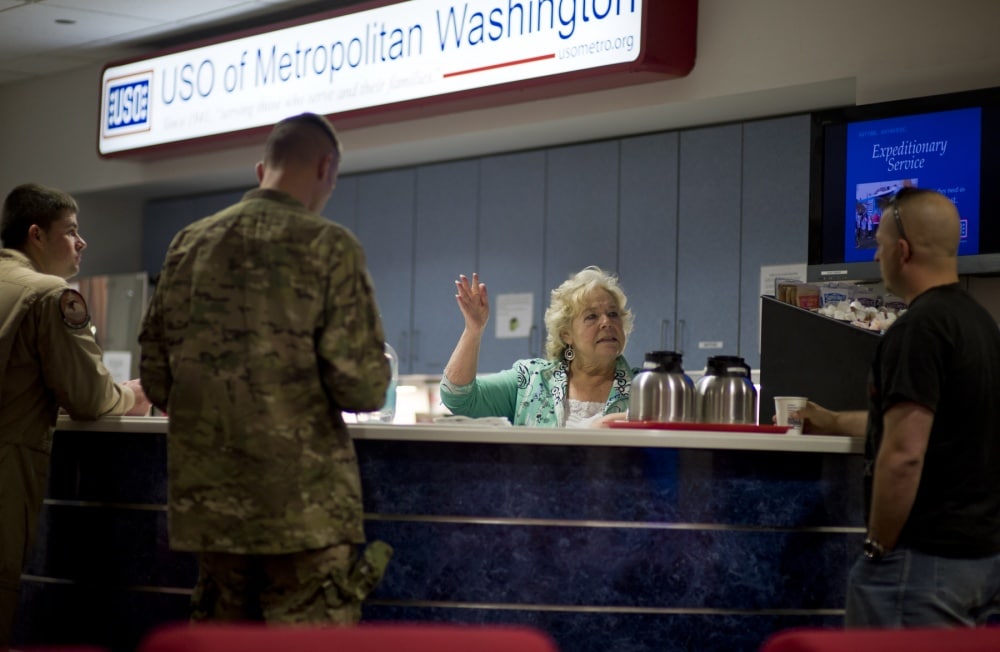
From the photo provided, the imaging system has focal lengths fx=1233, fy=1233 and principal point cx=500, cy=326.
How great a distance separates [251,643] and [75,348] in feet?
7.47

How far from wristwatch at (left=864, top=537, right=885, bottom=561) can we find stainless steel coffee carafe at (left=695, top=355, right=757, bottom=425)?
0.77 meters

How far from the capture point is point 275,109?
240 inches

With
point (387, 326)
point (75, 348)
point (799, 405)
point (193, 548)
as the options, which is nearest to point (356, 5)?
point (387, 326)

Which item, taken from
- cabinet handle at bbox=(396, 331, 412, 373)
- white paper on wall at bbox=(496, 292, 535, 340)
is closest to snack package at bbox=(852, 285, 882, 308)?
white paper on wall at bbox=(496, 292, 535, 340)

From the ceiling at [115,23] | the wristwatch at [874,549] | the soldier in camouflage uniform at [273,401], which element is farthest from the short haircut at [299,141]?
the ceiling at [115,23]

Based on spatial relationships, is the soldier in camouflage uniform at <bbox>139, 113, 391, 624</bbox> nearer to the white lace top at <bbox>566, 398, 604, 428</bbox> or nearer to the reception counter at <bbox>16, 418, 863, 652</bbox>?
the reception counter at <bbox>16, 418, 863, 652</bbox>

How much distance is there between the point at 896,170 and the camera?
14.6 ft

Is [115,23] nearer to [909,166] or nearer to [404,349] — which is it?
[404,349]

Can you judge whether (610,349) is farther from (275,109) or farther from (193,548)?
(275,109)

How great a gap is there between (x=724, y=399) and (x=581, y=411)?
0.91 m

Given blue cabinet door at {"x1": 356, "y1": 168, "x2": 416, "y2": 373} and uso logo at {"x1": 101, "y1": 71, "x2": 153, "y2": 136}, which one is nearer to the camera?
uso logo at {"x1": 101, "y1": 71, "x2": 153, "y2": 136}

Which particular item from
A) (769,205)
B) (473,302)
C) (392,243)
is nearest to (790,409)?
(473,302)

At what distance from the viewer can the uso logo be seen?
6738mm

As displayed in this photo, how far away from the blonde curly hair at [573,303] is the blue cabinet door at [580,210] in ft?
5.89
